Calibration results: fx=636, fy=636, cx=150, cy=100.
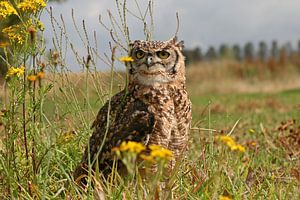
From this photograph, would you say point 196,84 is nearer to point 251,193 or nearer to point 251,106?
point 251,106

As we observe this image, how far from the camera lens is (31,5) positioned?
12.6 feet

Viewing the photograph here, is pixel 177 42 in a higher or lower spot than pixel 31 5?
lower

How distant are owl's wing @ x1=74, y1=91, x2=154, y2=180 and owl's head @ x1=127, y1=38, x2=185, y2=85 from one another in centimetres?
17

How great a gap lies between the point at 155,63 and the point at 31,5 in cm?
105

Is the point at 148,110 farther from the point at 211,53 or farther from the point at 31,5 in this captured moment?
the point at 211,53

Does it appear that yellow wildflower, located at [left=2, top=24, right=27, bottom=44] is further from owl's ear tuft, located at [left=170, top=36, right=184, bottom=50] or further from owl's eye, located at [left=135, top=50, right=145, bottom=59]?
owl's ear tuft, located at [left=170, top=36, right=184, bottom=50]

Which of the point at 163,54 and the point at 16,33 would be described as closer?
the point at 16,33

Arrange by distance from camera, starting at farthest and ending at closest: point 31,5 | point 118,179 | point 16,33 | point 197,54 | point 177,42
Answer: point 197,54 < point 177,42 < point 118,179 < point 16,33 < point 31,5

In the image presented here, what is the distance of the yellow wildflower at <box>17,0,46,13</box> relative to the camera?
3.80 meters

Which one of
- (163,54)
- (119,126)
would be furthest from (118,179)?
(163,54)

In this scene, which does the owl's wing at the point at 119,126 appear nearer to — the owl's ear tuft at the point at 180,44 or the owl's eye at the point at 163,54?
the owl's eye at the point at 163,54

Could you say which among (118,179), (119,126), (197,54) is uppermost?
(197,54)

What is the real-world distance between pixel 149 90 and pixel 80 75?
1673mm

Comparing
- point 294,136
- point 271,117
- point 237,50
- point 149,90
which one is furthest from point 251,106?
point 237,50
